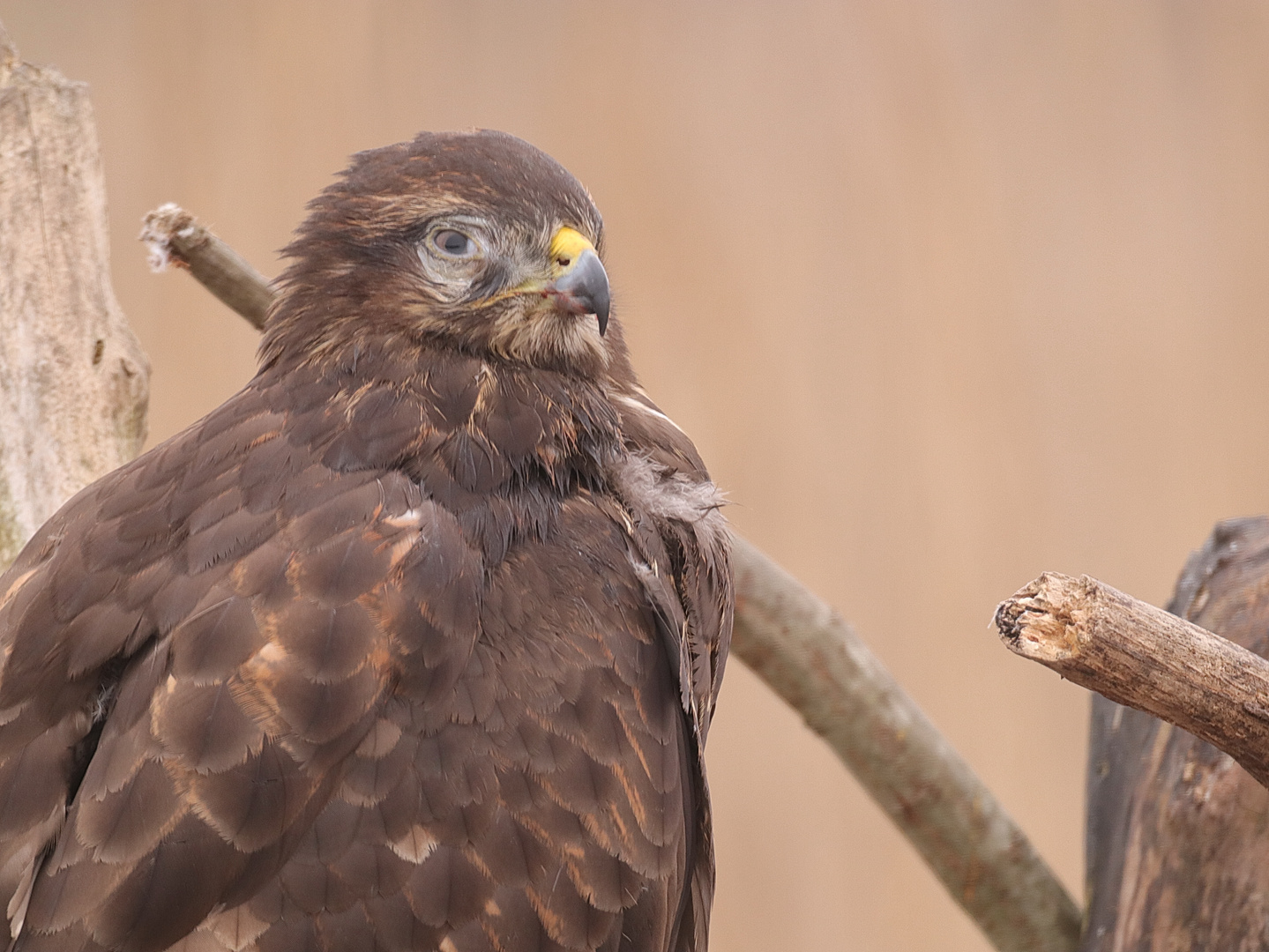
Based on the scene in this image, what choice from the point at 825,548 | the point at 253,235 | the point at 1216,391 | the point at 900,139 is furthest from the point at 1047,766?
the point at 253,235

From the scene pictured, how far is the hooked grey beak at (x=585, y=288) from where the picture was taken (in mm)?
2002

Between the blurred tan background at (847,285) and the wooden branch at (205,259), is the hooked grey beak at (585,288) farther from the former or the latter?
the blurred tan background at (847,285)

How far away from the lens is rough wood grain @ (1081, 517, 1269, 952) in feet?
7.11

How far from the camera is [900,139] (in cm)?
525

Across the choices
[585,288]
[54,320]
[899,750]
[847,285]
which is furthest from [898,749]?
[847,285]

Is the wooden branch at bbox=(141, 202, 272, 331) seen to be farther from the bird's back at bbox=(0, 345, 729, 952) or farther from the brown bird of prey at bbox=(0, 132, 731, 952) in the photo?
the bird's back at bbox=(0, 345, 729, 952)

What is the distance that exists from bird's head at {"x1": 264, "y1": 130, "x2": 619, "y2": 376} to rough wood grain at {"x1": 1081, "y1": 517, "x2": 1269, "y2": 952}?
1173mm

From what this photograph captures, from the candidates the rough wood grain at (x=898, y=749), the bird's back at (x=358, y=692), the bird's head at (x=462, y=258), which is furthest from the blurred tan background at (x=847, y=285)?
the bird's back at (x=358, y=692)

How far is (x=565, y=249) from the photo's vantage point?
203 cm

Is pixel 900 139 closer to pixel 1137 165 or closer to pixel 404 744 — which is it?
pixel 1137 165

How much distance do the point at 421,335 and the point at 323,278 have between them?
0.61 ft

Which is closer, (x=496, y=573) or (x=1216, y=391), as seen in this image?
(x=496, y=573)

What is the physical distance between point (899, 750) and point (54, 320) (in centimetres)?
173

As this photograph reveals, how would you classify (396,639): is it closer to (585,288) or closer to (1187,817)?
(585,288)
